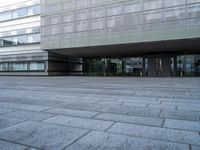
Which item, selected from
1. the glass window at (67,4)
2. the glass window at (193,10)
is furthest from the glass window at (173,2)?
the glass window at (67,4)

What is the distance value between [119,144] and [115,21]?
80.4 feet

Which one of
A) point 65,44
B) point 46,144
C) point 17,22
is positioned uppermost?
point 17,22

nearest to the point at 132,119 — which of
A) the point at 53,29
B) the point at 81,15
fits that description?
the point at 81,15

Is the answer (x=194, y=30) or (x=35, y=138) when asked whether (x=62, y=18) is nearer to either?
(x=194, y=30)

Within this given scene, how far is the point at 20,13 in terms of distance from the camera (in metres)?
35.7

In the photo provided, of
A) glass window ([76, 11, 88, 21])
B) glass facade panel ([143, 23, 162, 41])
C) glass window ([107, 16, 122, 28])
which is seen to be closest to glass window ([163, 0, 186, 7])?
glass facade panel ([143, 23, 162, 41])

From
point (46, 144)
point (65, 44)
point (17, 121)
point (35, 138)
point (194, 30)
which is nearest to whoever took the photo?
point (46, 144)

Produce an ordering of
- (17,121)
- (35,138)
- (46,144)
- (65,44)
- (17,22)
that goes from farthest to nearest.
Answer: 1. (17,22)
2. (65,44)
3. (17,121)
4. (35,138)
5. (46,144)

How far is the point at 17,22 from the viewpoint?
3612 cm

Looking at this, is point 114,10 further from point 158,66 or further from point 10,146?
point 10,146

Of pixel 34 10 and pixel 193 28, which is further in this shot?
pixel 34 10

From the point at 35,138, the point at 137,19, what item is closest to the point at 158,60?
the point at 137,19

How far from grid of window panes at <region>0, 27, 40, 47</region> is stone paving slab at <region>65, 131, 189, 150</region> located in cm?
3333

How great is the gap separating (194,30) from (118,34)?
941 centimetres
